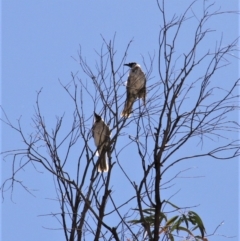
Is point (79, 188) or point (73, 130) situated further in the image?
point (73, 130)

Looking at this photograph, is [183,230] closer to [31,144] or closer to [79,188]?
[79,188]

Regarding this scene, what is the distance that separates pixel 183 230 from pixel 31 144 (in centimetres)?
102

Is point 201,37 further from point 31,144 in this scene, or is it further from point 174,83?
point 31,144

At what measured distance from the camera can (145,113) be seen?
3451 mm

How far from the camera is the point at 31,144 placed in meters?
3.27

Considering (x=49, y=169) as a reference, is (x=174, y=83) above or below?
above

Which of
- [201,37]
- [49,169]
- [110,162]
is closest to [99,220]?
[49,169]

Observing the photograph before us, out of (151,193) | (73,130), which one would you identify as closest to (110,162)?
(73,130)

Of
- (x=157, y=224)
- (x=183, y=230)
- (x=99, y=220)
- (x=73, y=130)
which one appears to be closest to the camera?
(x=157, y=224)

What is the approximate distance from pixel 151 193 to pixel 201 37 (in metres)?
1.02

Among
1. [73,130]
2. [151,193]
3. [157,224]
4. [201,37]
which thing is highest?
[201,37]

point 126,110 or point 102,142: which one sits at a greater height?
point 126,110

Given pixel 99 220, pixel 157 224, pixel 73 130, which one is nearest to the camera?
pixel 157 224

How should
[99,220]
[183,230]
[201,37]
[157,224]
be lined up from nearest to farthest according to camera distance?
1. [157,224]
2. [99,220]
3. [183,230]
4. [201,37]
